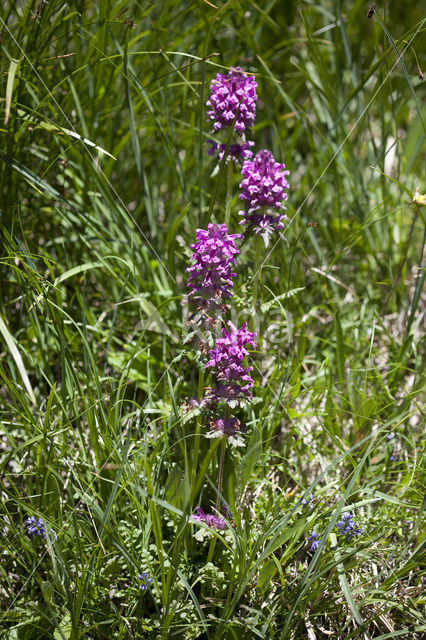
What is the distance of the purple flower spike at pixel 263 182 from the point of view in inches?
73.9

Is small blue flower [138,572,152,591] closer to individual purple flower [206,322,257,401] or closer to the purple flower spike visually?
individual purple flower [206,322,257,401]

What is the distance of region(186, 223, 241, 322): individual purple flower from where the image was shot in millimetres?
1647

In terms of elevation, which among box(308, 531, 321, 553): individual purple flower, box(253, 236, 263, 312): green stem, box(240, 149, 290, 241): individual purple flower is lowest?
box(308, 531, 321, 553): individual purple flower

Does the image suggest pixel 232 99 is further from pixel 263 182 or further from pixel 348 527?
pixel 348 527

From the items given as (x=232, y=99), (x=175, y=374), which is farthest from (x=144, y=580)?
(x=232, y=99)

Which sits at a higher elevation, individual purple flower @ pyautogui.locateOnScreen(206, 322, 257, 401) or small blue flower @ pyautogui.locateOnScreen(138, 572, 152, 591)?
individual purple flower @ pyautogui.locateOnScreen(206, 322, 257, 401)

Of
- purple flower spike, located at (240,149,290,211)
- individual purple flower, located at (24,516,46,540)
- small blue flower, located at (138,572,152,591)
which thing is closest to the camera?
small blue flower, located at (138,572,152,591)

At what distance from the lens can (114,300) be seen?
2594mm

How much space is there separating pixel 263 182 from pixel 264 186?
2cm

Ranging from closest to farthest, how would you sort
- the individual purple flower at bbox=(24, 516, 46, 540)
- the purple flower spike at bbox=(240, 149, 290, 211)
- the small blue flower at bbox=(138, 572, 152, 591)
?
the small blue flower at bbox=(138, 572, 152, 591) < the individual purple flower at bbox=(24, 516, 46, 540) < the purple flower spike at bbox=(240, 149, 290, 211)

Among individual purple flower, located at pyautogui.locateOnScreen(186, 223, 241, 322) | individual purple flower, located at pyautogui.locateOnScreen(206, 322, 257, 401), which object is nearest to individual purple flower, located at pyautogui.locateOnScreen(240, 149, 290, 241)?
individual purple flower, located at pyautogui.locateOnScreen(186, 223, 241, 322)

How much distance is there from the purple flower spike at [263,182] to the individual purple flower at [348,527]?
1.02m

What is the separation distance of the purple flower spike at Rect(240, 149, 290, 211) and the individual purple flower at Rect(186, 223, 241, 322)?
272mm

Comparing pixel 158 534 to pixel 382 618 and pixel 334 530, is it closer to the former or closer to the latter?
pixel 334 530
